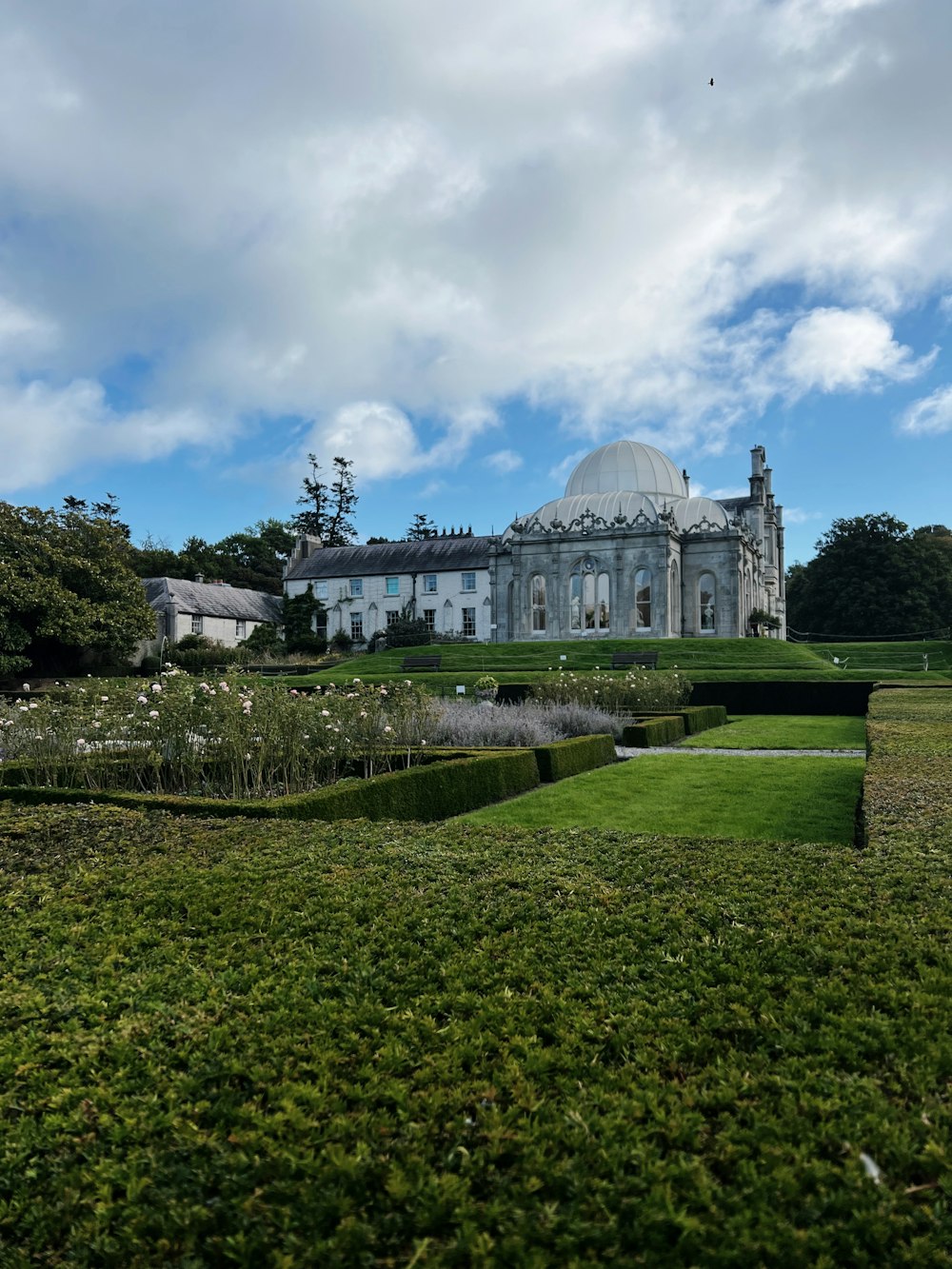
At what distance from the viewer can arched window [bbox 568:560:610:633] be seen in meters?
44.6

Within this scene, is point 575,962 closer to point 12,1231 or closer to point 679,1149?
point 679,1149

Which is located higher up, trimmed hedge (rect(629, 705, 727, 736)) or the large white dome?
the large white dome

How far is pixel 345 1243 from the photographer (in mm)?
1981

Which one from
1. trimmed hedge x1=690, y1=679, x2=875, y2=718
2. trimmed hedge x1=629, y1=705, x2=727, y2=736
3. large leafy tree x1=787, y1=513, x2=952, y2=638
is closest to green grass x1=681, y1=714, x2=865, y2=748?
trimmed hedge x1=629, y1=705, x2=727, y2=736

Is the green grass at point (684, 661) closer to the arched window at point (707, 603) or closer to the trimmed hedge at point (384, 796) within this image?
the arched window at point (707, 603)

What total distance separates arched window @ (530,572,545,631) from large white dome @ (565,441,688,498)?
7956 millimetres

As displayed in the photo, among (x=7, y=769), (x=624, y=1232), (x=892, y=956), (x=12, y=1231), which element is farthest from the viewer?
(x=7, y=769)

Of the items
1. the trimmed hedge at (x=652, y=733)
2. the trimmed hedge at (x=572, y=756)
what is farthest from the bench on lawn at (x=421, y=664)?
the trimmed hedge at (x=572, y=756)

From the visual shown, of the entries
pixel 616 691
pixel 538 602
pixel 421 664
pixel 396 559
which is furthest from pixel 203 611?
pixel 616 691

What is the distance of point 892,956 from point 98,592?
36.7 metres

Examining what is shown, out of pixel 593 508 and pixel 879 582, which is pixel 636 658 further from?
pixel 879 582

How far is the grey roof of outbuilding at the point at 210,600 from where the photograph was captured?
44.8 meters

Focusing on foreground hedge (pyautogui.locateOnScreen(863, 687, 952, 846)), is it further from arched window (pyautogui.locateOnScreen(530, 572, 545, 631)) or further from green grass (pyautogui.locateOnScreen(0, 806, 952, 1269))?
arched window (pyautogui.locateOnScreen(530, 572, 545, 631))

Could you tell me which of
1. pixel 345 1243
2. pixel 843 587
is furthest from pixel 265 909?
pixel 843 587
